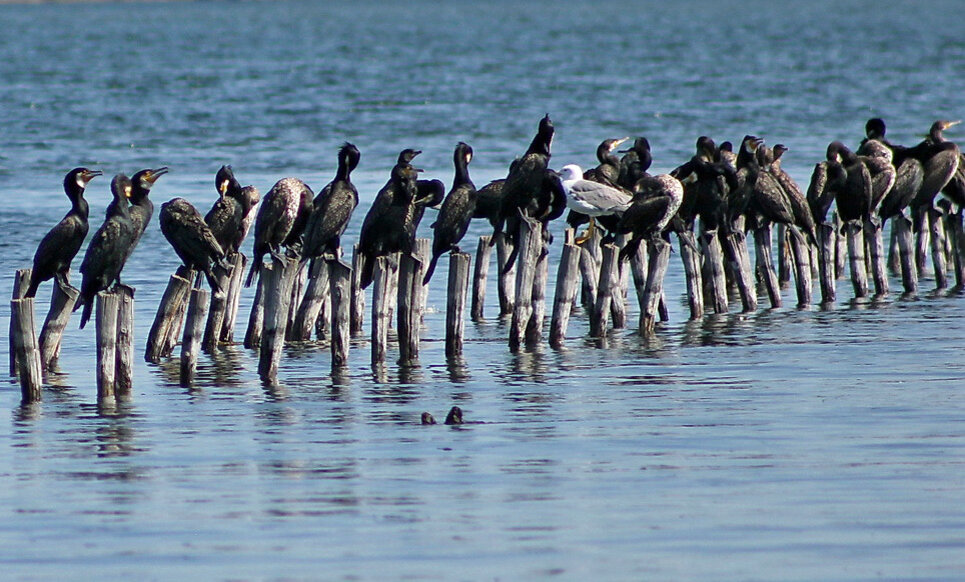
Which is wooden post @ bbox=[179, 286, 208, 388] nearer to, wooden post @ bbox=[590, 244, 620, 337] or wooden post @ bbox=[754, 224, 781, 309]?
wooden post @ bbox=[590, 244, 620, 337]

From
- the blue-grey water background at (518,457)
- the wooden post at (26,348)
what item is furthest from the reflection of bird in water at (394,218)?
the wooden post at (26,348)

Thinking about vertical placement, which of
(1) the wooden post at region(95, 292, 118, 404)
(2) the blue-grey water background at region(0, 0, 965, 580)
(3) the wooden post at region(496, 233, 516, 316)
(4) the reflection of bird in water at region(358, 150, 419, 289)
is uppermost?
(4) the reflection of bird in water at region(358, 150, 419, 289)

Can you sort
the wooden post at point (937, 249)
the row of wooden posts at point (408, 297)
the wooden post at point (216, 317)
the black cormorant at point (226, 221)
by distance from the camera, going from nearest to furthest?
the row of wooden posts at point (408, 297)
the black cormorant at point (226, 221)
the wooden post at point (216, 317)
the wooden post at point (937, 249)

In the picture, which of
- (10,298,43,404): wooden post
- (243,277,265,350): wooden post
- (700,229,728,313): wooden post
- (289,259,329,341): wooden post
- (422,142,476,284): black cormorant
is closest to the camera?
(10,298,43,404): wooden post

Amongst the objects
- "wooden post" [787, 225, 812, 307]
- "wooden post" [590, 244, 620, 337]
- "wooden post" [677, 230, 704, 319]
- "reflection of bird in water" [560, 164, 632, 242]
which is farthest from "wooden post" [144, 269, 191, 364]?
"wooden post" [787, 225, 812, 307]

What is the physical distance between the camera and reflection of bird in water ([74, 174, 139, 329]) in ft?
44.4

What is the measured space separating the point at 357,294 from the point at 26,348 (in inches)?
164

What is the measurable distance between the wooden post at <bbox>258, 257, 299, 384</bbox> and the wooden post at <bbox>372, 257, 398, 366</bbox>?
671 millimetres

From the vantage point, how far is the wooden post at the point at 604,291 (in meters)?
16.1

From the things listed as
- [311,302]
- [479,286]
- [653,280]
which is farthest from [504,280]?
[311,302]

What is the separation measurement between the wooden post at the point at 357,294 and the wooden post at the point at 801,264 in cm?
435

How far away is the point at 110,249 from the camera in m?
13.5

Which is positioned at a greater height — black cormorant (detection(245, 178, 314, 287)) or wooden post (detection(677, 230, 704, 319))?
black cormorant (detection(245, 178, 314, 287))

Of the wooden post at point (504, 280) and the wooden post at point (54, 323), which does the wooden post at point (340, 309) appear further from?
the wooden post at point (504, 280)
